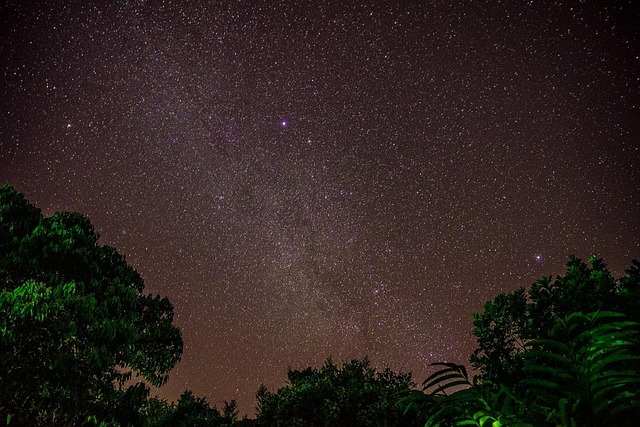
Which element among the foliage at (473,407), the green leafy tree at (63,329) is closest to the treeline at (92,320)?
the green leafy tree at (63,329)

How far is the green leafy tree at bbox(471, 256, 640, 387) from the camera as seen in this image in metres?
6.28

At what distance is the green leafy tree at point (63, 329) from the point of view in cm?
659

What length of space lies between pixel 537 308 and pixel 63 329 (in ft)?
29.9

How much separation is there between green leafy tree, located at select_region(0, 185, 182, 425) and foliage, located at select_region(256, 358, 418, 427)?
691 cm

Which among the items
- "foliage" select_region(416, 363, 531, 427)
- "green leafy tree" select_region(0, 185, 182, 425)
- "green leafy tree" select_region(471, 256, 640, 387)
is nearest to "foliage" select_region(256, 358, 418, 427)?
"green leafy tree" select_region(471, 256, 640, 387)

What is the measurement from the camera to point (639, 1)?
271 inches

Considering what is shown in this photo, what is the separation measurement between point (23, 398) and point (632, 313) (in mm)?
10323

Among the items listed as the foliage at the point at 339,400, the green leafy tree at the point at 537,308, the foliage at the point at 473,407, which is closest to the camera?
the foliage at the point at 473,407

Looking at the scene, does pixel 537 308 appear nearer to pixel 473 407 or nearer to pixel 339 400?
pixel 473 407

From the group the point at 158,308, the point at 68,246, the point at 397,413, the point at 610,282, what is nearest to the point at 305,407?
the point at 397,413

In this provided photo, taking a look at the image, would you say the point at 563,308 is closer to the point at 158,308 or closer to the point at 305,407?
the point at 158,308

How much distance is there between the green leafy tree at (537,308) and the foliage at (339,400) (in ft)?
17.9

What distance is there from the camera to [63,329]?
6.71m

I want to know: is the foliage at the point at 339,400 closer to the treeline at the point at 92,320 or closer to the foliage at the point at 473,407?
the treeline at the point at 92,320
